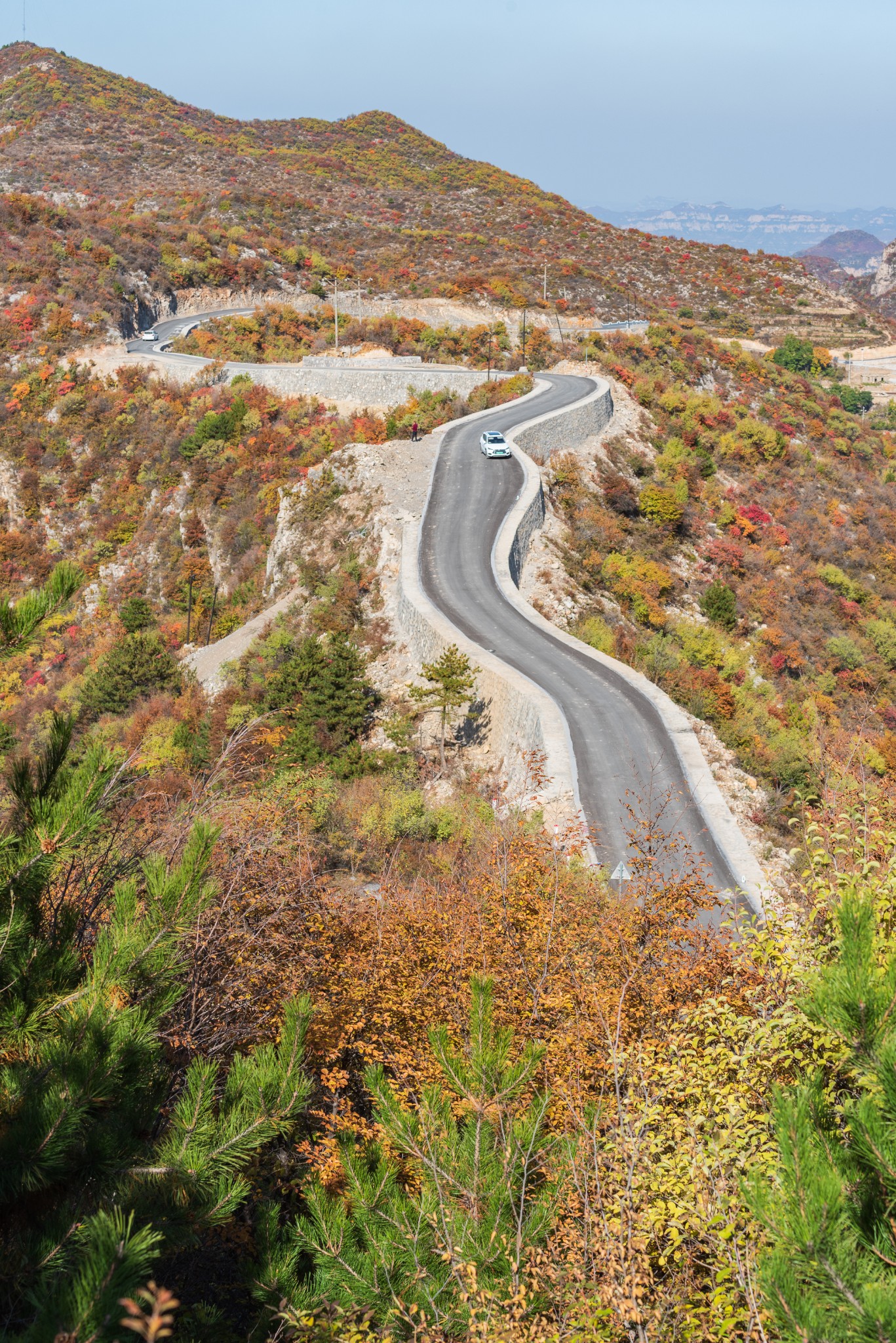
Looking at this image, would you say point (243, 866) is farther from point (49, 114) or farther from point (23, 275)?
point (49, 114)

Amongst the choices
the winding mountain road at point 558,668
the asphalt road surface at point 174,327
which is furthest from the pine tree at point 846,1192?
the asphalt road surface at point 174,327

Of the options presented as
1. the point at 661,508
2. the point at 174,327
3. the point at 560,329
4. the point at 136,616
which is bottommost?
the point at 136,616

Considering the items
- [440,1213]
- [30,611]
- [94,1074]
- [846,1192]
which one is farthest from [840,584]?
[94,1074]

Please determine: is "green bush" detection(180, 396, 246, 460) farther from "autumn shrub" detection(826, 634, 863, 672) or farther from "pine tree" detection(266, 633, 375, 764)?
"autumn shrub" detection(826, 634, 863, 672)

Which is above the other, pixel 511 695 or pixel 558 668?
pixel 558 668

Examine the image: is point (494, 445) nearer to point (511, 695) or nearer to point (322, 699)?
point (322, 699)

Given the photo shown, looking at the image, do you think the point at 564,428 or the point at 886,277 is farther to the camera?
the point at 886,277

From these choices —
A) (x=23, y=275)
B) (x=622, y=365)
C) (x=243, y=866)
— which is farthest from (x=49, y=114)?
(x=243, y=866)

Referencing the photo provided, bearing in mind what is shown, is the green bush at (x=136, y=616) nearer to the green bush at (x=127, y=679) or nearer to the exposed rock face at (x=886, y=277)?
the green bush at (x=127, y=679)
